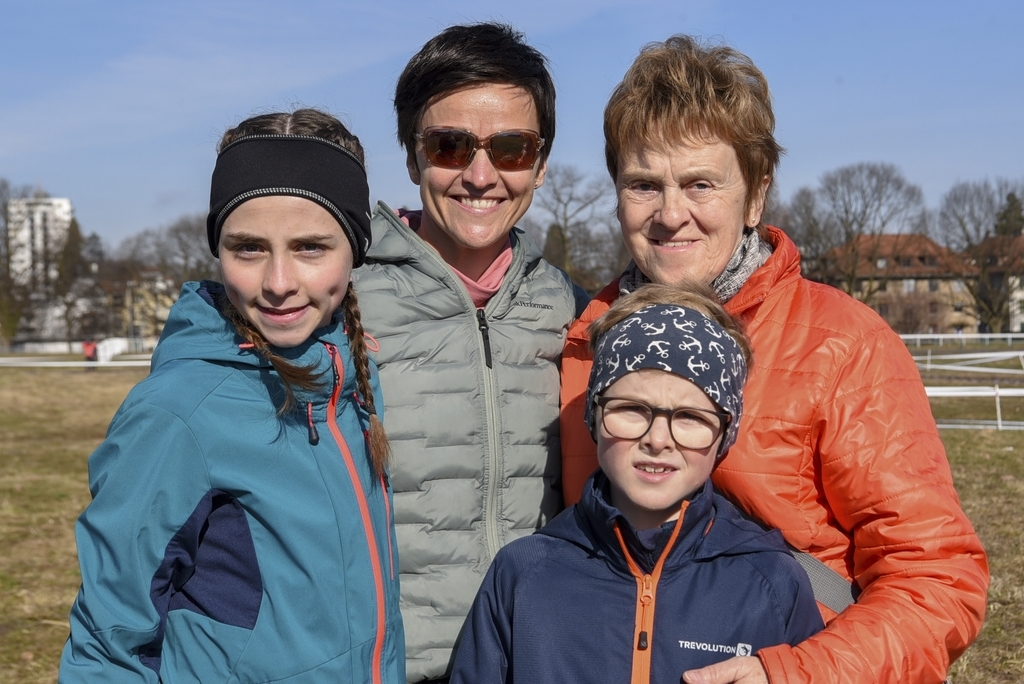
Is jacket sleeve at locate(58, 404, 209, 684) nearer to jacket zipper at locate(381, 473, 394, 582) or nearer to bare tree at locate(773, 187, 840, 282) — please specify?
jacket zipper at locate(381, 473, 394, 582)

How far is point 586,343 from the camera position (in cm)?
264

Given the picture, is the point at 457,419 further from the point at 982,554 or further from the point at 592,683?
the point at 982,554

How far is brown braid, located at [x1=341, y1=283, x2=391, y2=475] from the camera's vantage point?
7.43 ft

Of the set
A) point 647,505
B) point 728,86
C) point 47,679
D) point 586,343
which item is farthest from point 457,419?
point 47,679

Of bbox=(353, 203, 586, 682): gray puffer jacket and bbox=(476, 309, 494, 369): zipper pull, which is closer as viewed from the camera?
bbox=(353, 203, 586, 682): gray puffer jacket

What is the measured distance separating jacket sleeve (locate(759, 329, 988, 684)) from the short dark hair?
1.21 m

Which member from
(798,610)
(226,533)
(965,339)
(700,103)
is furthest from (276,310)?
(965,339)

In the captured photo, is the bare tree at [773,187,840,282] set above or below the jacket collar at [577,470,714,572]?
above

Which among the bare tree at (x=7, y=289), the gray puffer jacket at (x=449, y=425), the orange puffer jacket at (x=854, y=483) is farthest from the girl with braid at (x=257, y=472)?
the bare tree at (x=7, y=289)

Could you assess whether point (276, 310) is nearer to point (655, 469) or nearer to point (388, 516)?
point (388, 516)

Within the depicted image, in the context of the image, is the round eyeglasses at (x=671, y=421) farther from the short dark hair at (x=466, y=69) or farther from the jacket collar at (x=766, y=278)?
the short dark hair at (x=466, y=69)

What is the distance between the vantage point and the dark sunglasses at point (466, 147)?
8.61 feet

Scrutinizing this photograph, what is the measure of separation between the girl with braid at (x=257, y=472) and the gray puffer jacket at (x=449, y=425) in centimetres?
12

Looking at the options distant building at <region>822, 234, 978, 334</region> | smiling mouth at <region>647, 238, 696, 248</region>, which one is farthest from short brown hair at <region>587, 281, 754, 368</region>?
distant building at <region>822, 234, 978, 334</region>
